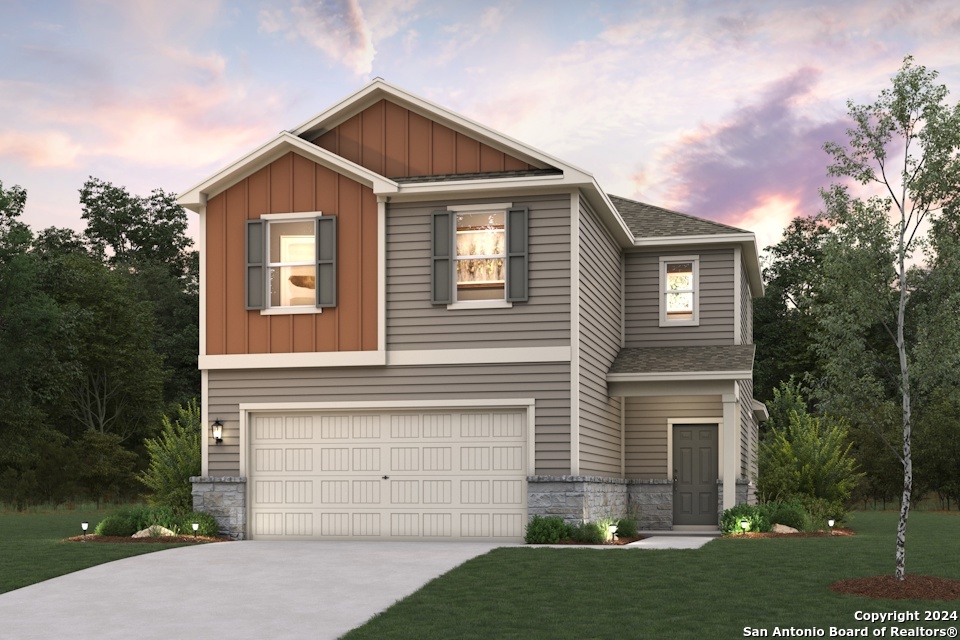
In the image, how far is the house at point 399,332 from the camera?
715 inches

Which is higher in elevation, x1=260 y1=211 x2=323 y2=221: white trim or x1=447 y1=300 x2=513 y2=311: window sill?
x1=260 y1=211 x2=323 y2=221: white trim

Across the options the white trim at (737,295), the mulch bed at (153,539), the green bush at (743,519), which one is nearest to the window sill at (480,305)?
the mulch bed at (153,539)

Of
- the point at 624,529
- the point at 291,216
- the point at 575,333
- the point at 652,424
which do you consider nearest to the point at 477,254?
the point at 575,333

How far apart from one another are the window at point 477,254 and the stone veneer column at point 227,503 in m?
4.72

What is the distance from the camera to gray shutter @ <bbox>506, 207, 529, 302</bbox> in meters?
18.2

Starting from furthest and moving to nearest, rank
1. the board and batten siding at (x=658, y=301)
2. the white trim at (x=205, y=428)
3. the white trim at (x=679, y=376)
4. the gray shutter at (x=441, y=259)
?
the board and batten siding at (x=658, y=301) < the white trim at (x=679, y=376) < the white trim at (x=205, y=428) < the gray shutter at (x=441, y=259)

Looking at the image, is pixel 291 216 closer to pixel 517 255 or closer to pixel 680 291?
pixel 517 255

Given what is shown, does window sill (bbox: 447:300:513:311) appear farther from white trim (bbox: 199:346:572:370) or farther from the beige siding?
the beige siding

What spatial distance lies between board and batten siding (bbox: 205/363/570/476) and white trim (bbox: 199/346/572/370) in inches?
4.9

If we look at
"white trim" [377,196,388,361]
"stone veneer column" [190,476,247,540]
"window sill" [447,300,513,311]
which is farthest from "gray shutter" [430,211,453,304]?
"stone veneer column" [190,476,247,540]

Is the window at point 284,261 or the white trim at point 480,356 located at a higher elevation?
the window at point 284,261

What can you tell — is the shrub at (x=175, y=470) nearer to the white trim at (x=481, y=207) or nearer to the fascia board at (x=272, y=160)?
the fascia board at (x=272, y=160)

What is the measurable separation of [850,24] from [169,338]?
3469 centimetres

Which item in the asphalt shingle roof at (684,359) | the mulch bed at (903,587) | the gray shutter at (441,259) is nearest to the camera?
the mulch bed at (903,587)
